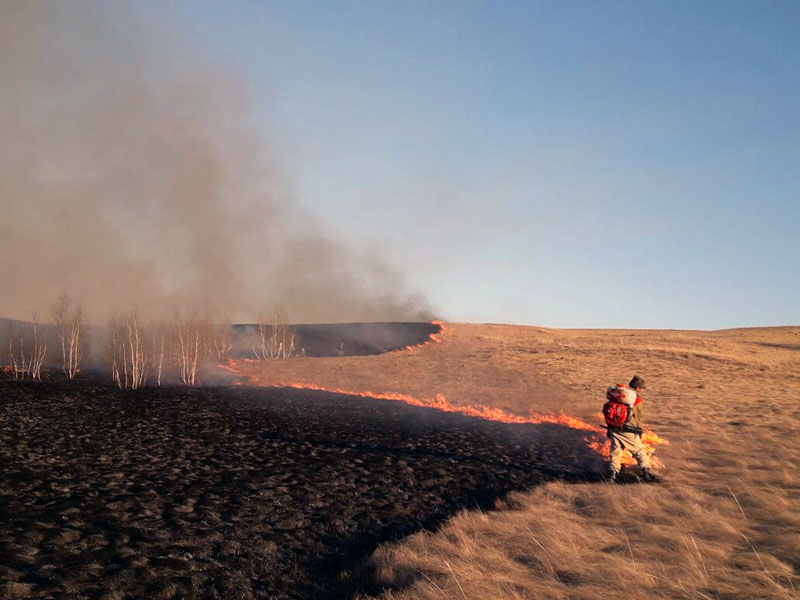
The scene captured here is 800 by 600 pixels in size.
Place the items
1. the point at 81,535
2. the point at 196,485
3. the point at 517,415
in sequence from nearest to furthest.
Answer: the point at 81,535 → the point at 196,485 → the point at 517,415

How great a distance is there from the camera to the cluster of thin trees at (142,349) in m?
45.6

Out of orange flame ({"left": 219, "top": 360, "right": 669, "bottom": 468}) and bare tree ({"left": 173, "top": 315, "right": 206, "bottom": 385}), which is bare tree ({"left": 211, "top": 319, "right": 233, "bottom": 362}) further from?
orange flame ({"left": 219, "top": 360, "right": 669, "bottom": 468})

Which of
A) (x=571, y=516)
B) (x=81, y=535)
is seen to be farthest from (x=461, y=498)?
(x=81, y=535)

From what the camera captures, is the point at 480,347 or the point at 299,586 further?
the point at 480,347

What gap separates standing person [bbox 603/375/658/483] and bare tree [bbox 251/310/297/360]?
182ft

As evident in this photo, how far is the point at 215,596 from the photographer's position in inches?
342

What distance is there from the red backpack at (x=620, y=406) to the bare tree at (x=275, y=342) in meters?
55.7

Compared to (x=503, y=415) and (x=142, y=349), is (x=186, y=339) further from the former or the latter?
(x=503, y=415)

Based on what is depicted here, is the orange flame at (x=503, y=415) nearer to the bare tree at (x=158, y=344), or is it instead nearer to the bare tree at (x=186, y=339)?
the bare tree at (x=186, y=339)

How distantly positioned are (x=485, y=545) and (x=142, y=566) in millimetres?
6815

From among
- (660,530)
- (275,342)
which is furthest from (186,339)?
(660,530)

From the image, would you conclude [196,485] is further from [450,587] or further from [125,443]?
[450,587]

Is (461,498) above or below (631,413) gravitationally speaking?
below

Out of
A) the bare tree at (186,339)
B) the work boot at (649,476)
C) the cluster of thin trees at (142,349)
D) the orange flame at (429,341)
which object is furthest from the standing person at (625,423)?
the bare tree at (186,339)
